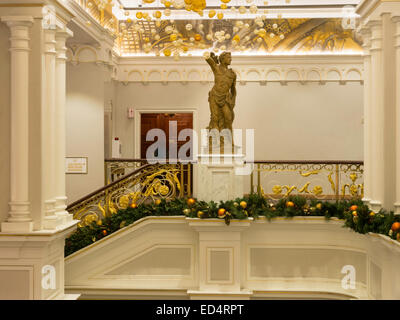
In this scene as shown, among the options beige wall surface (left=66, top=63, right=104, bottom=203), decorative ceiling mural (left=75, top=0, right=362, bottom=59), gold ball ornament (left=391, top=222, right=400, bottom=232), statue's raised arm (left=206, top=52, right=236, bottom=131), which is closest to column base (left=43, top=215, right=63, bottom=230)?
statue's raised arm (left=206, top=52, right=236, bottom=131)

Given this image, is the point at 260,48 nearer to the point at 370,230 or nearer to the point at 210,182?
the point at 210,182

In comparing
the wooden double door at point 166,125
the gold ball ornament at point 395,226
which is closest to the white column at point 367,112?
the gold ball ornament at point 395,226

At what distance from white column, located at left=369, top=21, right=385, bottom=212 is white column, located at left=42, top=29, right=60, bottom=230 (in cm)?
423

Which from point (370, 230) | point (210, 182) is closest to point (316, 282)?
point (370, 230)

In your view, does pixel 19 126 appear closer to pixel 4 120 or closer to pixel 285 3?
pixel 4 120

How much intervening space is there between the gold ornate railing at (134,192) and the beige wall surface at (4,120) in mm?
2441

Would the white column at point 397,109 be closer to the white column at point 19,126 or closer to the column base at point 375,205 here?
the column base at point 375,205

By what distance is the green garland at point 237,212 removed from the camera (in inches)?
234

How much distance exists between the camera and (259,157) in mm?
11602

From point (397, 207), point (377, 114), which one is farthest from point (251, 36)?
point (397, 207)

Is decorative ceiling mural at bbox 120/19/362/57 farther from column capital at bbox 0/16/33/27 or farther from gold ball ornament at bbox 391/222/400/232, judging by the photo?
gold ball ornament at bbox 391/222/400/232

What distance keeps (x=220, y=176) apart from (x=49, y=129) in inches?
112

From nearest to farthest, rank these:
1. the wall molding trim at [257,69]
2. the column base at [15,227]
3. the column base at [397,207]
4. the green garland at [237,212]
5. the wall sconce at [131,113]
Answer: the column base at [15,227] → the column base at [397,207] → the green garland at [237,212] → the wall molding trim at [257,69] → the wall sconce at [131,113]

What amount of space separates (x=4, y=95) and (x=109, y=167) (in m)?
4.85
